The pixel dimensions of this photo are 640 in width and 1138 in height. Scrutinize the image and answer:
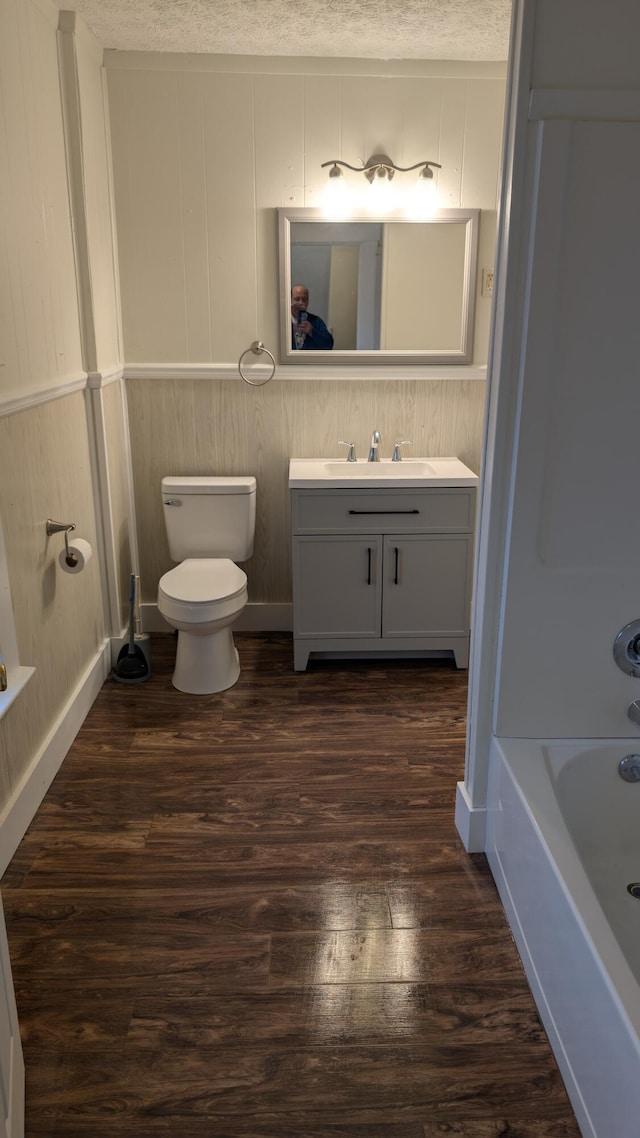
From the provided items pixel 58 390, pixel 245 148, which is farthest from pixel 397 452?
pixel 58 390

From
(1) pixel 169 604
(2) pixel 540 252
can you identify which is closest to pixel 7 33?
(2) pixel 540 252

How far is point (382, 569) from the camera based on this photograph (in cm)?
347

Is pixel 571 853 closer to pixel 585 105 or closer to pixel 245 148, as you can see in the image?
pixel 585 105

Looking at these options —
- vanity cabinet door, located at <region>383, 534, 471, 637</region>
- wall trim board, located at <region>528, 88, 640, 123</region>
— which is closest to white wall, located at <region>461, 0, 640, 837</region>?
wall trim board, located at <region>528, 88, 640, 123</region>

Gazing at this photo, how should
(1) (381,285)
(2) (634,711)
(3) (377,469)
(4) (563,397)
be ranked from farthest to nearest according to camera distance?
(3) (377,469), (1) (381,285), (2) (634,711), (4) (563,397)

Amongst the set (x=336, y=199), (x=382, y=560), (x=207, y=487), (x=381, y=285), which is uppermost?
(x=336, y=199)

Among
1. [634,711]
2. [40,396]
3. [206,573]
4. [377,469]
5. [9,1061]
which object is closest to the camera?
[9,1061]

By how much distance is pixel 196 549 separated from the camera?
12.1 feet

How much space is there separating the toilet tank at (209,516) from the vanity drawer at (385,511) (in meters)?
0.34

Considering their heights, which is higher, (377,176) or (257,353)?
(377,176)

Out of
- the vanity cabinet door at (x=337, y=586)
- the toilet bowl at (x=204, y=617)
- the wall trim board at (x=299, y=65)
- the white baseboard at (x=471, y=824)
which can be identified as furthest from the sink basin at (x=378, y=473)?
the wall trim board at (x=299, y=65)

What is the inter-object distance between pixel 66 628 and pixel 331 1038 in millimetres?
1671

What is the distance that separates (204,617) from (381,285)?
5.18ft

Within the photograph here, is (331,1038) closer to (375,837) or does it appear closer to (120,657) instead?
(375,837)
